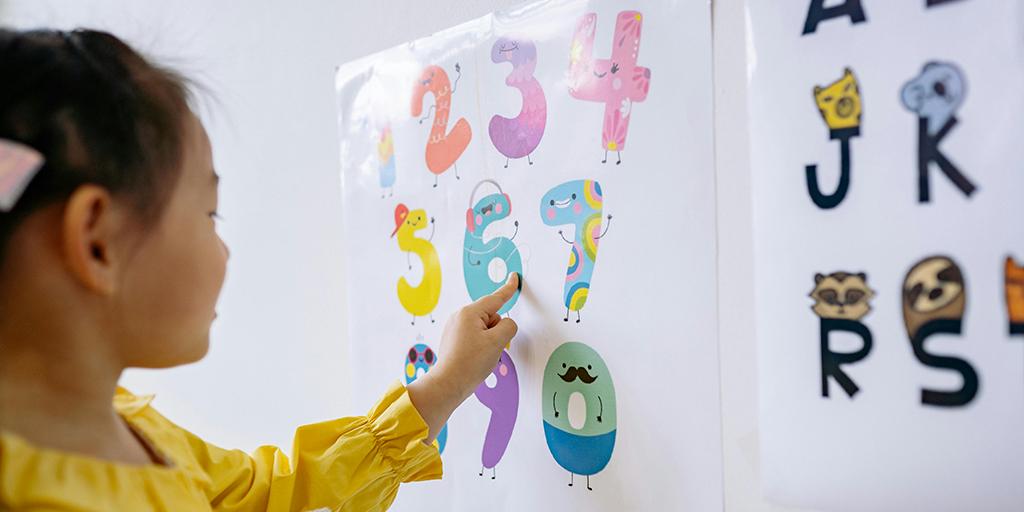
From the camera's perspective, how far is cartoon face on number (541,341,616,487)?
573mm

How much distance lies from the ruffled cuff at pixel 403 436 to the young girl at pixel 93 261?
0.15 meters

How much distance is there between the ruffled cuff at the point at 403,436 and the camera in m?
0.62

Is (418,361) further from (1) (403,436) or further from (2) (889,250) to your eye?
(2) (889,250)

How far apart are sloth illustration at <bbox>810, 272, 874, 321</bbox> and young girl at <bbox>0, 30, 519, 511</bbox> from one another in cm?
39

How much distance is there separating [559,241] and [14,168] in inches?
14.4

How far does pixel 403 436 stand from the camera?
62 centimetres

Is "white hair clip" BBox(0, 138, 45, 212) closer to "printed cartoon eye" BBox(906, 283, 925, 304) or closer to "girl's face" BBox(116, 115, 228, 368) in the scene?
"girl's face" BBox(116, 115, 228, 368)

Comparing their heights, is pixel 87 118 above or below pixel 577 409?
above

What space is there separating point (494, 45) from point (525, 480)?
375 millimetres

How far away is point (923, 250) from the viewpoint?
413mm

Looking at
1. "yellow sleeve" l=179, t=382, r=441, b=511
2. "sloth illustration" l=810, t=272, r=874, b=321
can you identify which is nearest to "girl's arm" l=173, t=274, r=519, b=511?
"yellow sleeve" l=179, t=382, r=441, b=511

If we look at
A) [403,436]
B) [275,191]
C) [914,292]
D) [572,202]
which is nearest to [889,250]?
[914,292]

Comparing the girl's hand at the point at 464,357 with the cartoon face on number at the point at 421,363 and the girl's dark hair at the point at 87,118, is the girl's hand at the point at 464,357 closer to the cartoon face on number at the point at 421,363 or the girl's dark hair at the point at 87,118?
the cartoon face on number at the point at 421,363

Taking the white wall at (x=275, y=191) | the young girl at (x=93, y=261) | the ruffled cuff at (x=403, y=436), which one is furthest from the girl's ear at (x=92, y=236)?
the white wall at (x=275, y=191)
